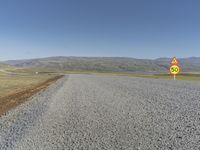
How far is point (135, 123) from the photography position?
9773 mm

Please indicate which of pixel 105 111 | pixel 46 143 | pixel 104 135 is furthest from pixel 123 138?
pixel 105 111

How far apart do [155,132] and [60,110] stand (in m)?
6.79

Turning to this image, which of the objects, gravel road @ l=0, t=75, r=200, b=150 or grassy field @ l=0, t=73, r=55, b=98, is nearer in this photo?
gravel road @ l=0, t=75, r=200, b=150

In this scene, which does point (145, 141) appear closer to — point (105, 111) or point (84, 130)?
point (84, 130)

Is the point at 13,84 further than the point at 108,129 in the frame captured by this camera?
Yes

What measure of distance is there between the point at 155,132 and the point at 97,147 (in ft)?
8.13

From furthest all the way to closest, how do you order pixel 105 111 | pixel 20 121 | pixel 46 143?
pixel 105 111 → pixel 20 121 → pixel 46 143

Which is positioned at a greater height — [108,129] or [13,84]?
[108,129]

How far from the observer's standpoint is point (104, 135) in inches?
Result: 328

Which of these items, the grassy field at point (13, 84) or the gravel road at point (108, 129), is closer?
the gravel road at point (108, 129)

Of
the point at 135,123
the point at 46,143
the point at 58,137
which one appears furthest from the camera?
the point at 135,123

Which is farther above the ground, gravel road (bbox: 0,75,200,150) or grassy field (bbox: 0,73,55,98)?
gravel road (bbox: 0,75,200,150)

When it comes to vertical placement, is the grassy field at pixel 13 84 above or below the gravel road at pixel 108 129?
below

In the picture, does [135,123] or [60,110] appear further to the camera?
[60,110]
